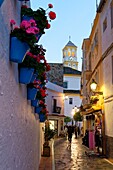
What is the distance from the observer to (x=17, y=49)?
2.76 m

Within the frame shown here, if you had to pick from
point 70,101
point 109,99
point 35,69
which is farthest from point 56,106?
point 35,69

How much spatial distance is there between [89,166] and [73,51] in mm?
79138

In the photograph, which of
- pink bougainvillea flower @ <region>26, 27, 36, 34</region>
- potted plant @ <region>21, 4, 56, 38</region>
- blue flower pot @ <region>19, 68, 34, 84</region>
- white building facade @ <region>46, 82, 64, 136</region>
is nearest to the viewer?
pink bougainvillea flower @ <region>26, 27, 36, 34</region>

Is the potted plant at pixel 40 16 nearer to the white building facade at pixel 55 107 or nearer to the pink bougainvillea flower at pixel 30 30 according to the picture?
the pink bougainvillea flower at pixel 30 30

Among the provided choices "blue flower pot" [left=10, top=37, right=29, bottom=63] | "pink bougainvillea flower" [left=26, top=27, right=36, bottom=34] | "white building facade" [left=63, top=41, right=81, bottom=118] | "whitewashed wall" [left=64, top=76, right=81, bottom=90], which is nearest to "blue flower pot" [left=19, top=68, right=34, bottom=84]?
"blue flower pot" [left=10, top=37, right=29, bottom=63]

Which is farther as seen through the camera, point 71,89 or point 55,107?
point 71,89

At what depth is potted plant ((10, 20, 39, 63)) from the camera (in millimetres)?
2689

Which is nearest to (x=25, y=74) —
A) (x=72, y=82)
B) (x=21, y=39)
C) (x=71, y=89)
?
(x=21, y=39)

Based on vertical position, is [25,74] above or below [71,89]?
below

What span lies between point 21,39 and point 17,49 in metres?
0.12

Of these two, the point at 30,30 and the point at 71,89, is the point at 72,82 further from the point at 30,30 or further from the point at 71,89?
the point at 30,30

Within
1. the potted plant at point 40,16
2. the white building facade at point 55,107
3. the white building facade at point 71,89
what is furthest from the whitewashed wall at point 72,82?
the potted plant at point 40,16

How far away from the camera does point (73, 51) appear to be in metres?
89.7

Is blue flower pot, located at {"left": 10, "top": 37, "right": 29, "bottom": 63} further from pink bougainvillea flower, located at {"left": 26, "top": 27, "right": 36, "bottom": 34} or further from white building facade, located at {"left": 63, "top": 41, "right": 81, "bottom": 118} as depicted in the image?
white building facade, located at {"left": 63, "top": 41, "right": 81, "bottom": 118}
